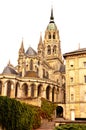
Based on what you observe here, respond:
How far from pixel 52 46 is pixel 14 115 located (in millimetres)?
69647

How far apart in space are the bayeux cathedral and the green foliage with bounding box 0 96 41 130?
50.4 ft

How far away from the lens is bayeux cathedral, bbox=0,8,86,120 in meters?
51.3

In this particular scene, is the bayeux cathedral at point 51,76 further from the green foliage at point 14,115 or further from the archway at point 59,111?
the green foliage at point 14,115

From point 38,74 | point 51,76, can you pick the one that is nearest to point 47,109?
point 38,74

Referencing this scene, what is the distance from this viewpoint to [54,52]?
9938 centimetres

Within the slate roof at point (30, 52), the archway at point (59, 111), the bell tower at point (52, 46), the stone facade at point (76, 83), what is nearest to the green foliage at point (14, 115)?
the stone facade at point (76, 83)

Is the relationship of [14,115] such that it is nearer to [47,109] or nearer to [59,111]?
[47,109]

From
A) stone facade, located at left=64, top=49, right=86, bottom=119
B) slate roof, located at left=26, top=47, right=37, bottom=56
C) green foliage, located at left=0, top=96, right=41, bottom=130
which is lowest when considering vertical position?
green foliage, located at left=0, top=96, right=41, bottom=130

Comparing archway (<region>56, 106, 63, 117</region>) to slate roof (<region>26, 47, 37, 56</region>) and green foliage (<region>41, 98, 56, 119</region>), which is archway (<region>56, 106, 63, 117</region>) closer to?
green foliage (<region>41, 98, 56, 119</region>)

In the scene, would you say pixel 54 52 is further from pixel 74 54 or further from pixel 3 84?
pixel 74 54

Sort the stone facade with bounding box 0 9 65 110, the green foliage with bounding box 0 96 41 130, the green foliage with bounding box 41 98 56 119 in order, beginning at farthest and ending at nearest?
the stone facade with bounding box 0 9 65 110 < the green foliage with bounding box 41 98 56 119 < the green foliage with bounding box 0 96 41 130

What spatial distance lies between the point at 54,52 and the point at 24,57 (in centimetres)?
1977

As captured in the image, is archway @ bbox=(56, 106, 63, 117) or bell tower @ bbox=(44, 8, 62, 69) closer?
archway @ bbox=(56, 106, 63, 117)

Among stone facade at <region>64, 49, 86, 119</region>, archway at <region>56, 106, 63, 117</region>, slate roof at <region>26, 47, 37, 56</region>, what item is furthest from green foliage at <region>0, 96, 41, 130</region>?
slate roof at <region>26, 47, 37, 56</region>
